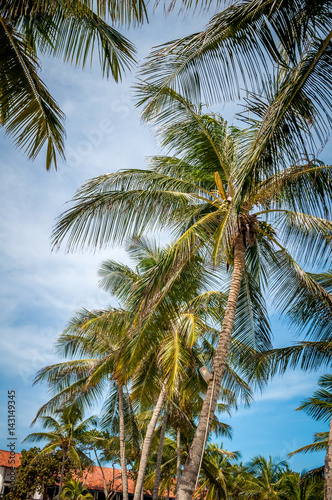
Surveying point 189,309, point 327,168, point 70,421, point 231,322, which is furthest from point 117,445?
point 327,168

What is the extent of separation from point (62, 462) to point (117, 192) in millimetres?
18963

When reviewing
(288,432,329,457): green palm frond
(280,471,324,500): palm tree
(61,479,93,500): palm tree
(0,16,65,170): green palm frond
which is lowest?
(61,479,93,500): palm tree

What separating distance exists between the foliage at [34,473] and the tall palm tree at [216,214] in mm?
15818

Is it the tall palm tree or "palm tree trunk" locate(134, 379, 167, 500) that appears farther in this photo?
"palm tree trunk" locate(134, 379, 167, 500)

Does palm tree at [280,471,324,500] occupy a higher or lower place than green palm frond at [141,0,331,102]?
lower

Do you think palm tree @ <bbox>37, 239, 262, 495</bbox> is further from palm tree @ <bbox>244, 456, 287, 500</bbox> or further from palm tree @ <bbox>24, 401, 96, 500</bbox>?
palm tree @ <bbox>244, 456, 287, 500</bbox>

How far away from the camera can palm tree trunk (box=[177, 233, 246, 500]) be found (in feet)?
20.2

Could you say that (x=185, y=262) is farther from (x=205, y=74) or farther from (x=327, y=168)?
(x=205, y=74)

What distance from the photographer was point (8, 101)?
17.2ft

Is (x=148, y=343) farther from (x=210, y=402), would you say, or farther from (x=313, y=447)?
(x=313, y=447)

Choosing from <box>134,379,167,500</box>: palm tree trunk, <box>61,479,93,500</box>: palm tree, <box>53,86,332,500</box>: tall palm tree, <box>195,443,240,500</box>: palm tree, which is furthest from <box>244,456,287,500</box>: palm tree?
<box>53,86,332,500</box>: tall palm tree

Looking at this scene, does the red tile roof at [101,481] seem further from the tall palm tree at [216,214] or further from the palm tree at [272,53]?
the palm tree at [272,53]

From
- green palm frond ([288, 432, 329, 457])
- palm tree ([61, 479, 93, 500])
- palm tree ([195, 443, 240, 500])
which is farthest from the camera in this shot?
palm tree ([61, 479, 93, 500])

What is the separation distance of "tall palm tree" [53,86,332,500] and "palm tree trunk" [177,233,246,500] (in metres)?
0.01
